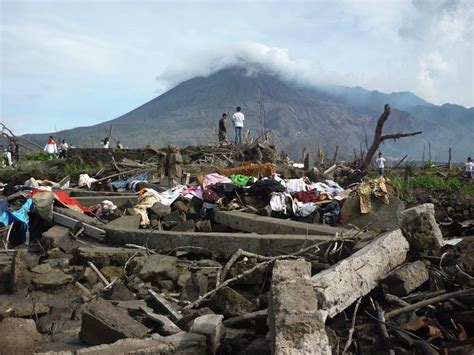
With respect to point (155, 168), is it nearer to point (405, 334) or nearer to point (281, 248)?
point (281, 248)

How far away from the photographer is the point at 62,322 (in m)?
4.81

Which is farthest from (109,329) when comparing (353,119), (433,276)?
(353,119)

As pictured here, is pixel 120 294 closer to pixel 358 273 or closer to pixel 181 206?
pixel 358 273

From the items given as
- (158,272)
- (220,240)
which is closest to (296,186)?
(220,240)

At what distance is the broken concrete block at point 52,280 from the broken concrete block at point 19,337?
1554mm

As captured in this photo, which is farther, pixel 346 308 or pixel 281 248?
pixel 281 248

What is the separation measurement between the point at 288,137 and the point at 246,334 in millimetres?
149751

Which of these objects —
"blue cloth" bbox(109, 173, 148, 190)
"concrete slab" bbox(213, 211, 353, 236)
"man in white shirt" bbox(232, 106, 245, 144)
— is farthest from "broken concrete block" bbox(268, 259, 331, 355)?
"man in white shirt" bbox(232, 106, 245, 144)

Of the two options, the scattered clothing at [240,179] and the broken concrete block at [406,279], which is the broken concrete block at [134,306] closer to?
the broken concrete block at [406,279]

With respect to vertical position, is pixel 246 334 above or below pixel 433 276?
below

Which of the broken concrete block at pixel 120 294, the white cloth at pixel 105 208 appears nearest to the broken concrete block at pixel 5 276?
the broken concrete block at pixel 120 294

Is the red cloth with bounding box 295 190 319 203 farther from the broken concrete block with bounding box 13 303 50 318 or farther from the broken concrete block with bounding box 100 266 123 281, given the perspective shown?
the broken concrete block with bounding box 13 303 50 318

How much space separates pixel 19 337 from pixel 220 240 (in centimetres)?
331

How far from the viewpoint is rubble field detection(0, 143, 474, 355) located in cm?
368
